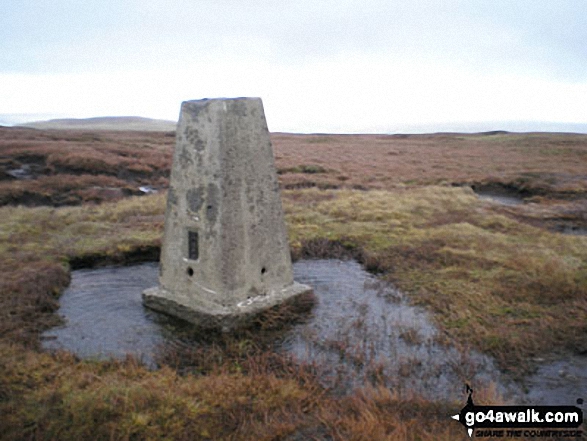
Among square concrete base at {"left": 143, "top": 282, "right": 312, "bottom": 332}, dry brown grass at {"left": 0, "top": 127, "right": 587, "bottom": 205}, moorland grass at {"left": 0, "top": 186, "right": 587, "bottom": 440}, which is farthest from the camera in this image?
dry brown grass at {"left": 0, "top": 127, "right": 587, "bottom": 205}

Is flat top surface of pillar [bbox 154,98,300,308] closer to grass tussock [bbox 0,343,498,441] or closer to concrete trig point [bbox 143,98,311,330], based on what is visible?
concrete trig point [bbox 143,98,311,330]

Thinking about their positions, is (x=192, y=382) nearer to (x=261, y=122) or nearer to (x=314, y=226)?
(x=261, y=122)

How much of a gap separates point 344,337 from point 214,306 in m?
2.64

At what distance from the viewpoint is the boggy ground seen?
6.56m

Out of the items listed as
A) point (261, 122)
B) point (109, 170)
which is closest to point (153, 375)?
point (261, 122)

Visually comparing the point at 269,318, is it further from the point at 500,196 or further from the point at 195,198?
the point at 500,196

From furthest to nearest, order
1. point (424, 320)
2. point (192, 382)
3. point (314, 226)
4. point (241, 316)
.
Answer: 1. point (314, 226)
2. point (424, 320)
3. point (241, 316)
4. point (192, 382)

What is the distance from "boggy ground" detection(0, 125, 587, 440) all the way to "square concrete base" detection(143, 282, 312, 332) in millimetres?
461

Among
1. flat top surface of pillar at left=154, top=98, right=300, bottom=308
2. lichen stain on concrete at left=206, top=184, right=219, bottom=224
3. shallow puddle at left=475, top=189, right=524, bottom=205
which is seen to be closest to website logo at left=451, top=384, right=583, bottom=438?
flat top surface of pillar at left=154, top=98, right=300, bottom=308

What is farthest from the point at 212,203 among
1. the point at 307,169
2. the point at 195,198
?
the point at 307,169

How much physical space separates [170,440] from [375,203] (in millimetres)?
18184

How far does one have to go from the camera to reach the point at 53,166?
29.8m

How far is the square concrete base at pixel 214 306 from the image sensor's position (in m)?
9.98

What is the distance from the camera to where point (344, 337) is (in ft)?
32.2
